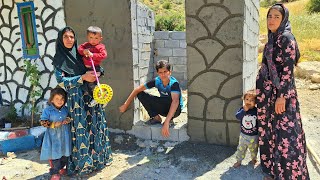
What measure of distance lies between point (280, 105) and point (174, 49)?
5.53m

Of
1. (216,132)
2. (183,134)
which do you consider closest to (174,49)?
(183,134)

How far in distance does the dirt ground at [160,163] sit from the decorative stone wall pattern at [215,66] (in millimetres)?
286

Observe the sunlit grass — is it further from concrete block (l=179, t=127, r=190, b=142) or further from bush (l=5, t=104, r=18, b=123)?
bush (l=5, t=104, r=18, b=123)

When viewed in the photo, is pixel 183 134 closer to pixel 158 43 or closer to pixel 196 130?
pixel 196 130

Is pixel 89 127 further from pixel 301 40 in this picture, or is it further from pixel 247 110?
pixel 301 40

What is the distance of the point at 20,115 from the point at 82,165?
9.98 ft

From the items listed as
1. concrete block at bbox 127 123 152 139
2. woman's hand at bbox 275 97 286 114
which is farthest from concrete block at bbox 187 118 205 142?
woman's hand at bbox 275 97 286 114

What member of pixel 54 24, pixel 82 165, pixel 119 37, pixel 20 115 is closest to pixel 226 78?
pixel 119 37

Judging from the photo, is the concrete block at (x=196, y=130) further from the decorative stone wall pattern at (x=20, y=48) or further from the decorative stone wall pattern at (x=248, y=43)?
the decorative stone wall pattern at (x=20, y=48)

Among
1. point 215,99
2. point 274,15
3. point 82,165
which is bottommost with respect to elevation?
point 82,165

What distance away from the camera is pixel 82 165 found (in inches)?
140

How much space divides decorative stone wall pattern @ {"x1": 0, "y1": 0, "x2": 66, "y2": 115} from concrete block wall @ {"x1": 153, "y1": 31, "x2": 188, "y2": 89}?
10.9 feet

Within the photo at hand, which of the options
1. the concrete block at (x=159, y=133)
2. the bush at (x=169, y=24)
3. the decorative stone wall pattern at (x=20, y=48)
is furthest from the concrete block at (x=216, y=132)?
the bush at (x=169, y=24)

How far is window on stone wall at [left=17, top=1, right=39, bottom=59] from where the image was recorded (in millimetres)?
5461
